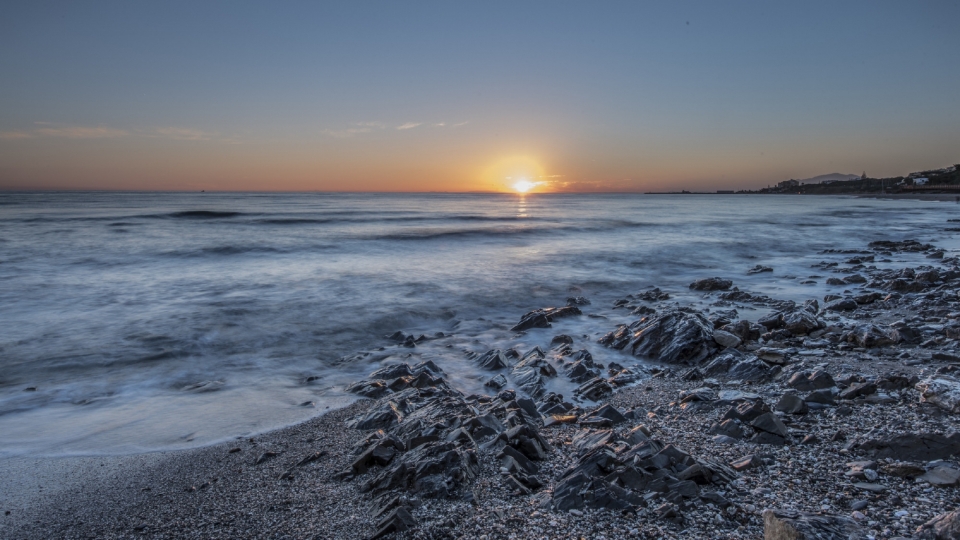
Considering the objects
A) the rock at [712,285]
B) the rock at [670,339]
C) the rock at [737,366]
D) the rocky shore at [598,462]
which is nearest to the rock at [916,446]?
the rocky shore at [598,462]

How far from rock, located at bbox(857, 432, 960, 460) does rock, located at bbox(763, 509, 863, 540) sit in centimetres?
104

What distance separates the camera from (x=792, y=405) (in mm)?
3854

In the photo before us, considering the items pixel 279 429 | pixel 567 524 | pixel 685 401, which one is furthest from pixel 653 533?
pixel 279 429

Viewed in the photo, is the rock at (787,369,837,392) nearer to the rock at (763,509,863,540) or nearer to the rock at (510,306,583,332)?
the rock at (763,509,863,540)

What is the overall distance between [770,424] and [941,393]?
1475 millimetres

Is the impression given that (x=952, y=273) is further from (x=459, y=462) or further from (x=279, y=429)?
(x=279, y=429)

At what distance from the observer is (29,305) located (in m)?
10.4

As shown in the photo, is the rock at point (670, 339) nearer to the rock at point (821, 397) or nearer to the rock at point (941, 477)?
the rock at point (821, 397)

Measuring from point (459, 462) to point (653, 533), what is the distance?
1.28 metres

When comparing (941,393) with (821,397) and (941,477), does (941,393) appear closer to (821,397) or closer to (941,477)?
(821,397)

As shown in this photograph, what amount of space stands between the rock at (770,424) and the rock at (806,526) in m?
1.11

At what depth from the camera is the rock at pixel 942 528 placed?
2.11 metres

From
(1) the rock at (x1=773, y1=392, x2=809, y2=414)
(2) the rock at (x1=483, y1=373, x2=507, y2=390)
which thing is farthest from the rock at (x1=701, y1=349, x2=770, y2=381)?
(2) the rock at (x1=483, y1=373, x2=507, y2=390)

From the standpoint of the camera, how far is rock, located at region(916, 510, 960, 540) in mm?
2111
